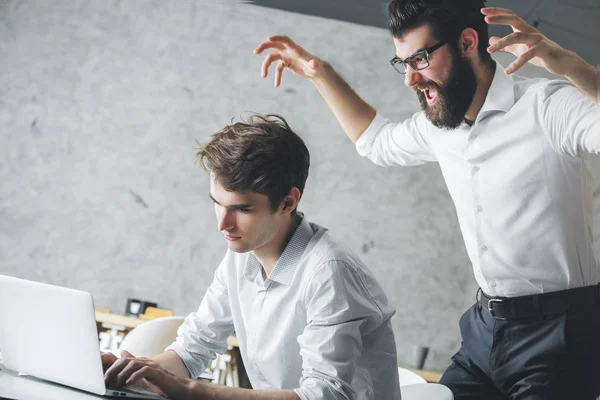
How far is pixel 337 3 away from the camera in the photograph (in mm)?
3547

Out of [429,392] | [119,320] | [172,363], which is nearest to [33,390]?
[172,363]

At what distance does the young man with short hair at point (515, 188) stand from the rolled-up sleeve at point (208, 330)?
0.66m

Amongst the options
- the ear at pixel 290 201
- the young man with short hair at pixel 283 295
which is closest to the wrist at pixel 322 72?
the young man with short hair at pixel 283 295

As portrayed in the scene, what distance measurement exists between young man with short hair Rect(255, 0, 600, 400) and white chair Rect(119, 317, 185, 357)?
Answer: 1193 mm

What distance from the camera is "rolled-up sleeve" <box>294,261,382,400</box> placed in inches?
59.7

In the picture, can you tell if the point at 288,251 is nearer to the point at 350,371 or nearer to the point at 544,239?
the point at 350,371

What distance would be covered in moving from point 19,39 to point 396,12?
2825 mm

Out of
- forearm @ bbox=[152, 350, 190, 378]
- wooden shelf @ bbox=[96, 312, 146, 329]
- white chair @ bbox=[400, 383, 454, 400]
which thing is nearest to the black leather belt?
white chair @ bbox=[400, 383, 454, 400]

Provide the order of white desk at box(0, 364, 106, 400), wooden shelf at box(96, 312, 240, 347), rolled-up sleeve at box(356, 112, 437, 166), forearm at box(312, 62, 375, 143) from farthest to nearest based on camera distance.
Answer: wooden shelf at box(96, 312, 240, 347), forearm at box(312, 62, 375, 143), rolled-up sleeve at box(356, 112, 437, 166), white desk at box(0, 364, 106, 400)

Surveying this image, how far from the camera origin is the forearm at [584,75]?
1550mm

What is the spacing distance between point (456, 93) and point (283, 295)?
2.40 feet

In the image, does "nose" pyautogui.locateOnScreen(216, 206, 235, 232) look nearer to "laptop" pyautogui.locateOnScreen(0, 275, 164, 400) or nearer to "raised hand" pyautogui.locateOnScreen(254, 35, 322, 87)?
"laptop" pyautogui.locateOnScreen(0, 275, 164, 400)

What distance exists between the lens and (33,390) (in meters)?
1.37

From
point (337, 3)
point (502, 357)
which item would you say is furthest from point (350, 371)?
point (337, 3)
